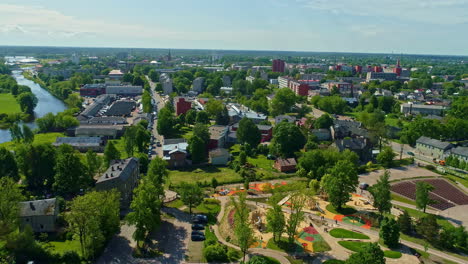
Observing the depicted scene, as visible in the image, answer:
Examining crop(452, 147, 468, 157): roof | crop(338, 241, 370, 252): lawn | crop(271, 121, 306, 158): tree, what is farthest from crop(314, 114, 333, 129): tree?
crop(338, 241, 370, 252): lawn

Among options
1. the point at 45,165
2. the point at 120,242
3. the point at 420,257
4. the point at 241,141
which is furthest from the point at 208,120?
the point at 420,257

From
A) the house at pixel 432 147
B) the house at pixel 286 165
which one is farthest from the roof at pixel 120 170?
the house at pixel 432 147

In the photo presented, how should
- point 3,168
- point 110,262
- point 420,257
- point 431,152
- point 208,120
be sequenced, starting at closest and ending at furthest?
point 110,262, point 420,257, point 3,168, point 431,152, point 208,120

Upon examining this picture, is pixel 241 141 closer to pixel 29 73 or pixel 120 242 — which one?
pixel 120 242

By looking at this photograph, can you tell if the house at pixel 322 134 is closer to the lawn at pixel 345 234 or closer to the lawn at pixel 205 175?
the lawn at pixel 205 175

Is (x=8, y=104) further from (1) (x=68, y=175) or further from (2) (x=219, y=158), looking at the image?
(2) (x=219, y=158)

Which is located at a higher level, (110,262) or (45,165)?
(45,165)

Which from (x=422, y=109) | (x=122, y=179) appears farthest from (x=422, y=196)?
(x=422, y=109)
